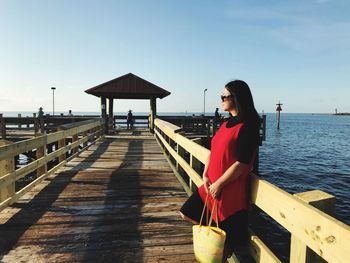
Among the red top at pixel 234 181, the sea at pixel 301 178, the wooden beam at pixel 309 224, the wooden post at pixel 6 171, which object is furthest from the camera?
the sea at pixel 301 178

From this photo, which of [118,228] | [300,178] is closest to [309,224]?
[118,228]

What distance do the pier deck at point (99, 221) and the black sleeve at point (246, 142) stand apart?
1584 millimetres

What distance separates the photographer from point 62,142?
8.38 m

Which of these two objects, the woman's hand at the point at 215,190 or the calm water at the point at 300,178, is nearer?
the woman's hand at the point at 215,190

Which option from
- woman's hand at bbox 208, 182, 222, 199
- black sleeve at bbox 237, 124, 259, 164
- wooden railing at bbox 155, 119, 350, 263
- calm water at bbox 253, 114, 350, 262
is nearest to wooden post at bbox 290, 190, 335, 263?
wooden railing at bbox 155, 119, 350, 263

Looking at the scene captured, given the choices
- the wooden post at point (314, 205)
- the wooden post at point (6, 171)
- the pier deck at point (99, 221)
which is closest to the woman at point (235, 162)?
the wooden post at point (314, 205)

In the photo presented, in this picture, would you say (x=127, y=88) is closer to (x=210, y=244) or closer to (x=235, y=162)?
(x=235, y=162)

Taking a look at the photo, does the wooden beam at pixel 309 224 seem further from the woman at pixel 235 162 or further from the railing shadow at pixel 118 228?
the railing shadow at pixel 118 228

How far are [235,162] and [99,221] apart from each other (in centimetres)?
280

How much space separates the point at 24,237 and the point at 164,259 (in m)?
1.91

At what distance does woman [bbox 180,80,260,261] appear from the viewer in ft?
8.29

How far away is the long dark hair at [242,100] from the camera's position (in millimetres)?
2600

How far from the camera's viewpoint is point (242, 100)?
2693mm

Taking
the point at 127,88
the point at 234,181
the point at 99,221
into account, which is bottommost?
the point at 99,221
